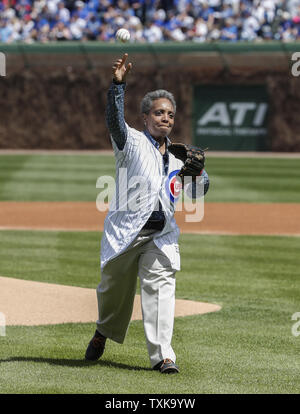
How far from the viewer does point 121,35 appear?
5.83m

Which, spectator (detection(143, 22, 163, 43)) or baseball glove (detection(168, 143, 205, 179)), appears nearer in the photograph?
baseball glove (detection(168, 143, 205, 179))

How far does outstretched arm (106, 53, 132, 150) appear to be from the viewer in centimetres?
541

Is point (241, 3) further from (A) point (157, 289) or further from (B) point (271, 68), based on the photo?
(A) point (157, 289)

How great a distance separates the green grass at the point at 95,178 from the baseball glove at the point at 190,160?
12612 millimetres

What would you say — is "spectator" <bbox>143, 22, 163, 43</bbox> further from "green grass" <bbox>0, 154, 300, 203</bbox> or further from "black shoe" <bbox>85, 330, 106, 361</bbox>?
"black shoe" <bbox>85, 330, 106, 361</bbox>

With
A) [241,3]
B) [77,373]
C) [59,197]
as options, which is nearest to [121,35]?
[77,373]

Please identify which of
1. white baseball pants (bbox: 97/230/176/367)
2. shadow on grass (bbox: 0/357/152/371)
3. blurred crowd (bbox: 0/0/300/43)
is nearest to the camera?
white baseball pants (bbox: 97/230/176/367)

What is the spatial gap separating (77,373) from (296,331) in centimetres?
229

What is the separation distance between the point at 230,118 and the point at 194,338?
77.2ft

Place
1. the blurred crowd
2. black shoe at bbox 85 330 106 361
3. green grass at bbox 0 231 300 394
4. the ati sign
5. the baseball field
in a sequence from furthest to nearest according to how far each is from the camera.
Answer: the ati sign < the blurred crowd < black shoe at bbox 85 330 106 361 < the baseball field < green grass at bbox 0 231 300 394

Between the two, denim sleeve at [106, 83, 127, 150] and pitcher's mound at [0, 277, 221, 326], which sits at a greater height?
denim sleeve at [106, 83, 127, 150]

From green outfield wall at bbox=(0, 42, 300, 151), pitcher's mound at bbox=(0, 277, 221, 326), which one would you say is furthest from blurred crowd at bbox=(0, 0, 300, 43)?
pitcher's mound at bbox=(0, 277, 221, 326)

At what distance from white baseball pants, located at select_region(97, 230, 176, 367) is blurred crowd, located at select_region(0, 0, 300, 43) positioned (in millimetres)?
23698

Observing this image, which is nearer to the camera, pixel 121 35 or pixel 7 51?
pixel 121 35
